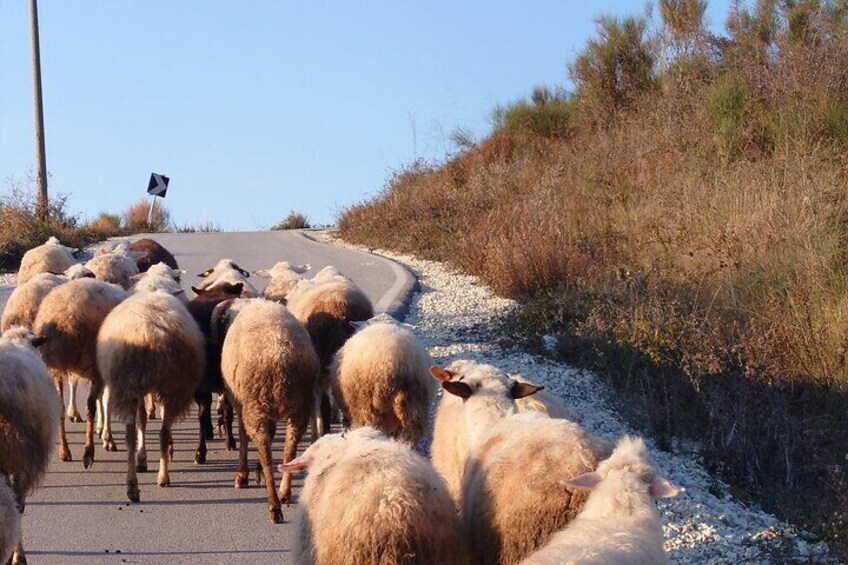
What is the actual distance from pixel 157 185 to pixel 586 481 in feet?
101

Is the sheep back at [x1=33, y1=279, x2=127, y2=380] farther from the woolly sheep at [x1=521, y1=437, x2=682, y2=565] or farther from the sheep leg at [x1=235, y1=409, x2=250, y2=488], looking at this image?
the woolly sheep at [x1=521, y1=437, x2=682, y2=565]

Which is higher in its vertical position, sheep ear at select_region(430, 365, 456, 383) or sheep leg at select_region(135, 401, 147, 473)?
sheep ear at select_region(430, 365, 456, 383)

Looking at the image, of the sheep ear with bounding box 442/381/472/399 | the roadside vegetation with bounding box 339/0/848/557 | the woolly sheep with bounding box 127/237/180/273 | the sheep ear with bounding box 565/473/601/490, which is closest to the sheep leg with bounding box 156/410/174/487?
the sheep ear with bounding box 442/381/472/399

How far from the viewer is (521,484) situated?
5172mm

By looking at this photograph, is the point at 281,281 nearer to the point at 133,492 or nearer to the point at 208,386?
the point at 208,386

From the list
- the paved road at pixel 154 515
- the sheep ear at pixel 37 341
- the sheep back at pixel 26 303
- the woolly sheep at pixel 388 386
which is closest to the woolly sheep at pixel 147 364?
the paved road at pixel 154 515

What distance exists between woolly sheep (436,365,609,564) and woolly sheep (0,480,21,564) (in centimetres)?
214

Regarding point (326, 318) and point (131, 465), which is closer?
point (131, 465)

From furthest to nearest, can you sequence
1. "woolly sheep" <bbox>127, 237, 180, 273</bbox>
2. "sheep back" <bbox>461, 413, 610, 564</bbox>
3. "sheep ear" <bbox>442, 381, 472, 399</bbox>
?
"woolly sheep" <bbox>127, 237, 180, 273</bbox>, "sheep ear" <bbox>442, 381, 472, 399</bbox>, "sheep back" <bbox>461, 413, 610, 564</bbox>

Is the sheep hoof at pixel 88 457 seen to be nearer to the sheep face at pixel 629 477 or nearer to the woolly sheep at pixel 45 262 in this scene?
the woolly sheep at pixel 45 262

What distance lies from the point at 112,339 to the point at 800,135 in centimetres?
1049

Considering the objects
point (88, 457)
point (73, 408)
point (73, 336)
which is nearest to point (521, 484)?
point (88, 457)

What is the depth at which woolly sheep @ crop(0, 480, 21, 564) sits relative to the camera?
16.0ft

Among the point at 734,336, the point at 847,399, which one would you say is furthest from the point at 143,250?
the point at 847,399
